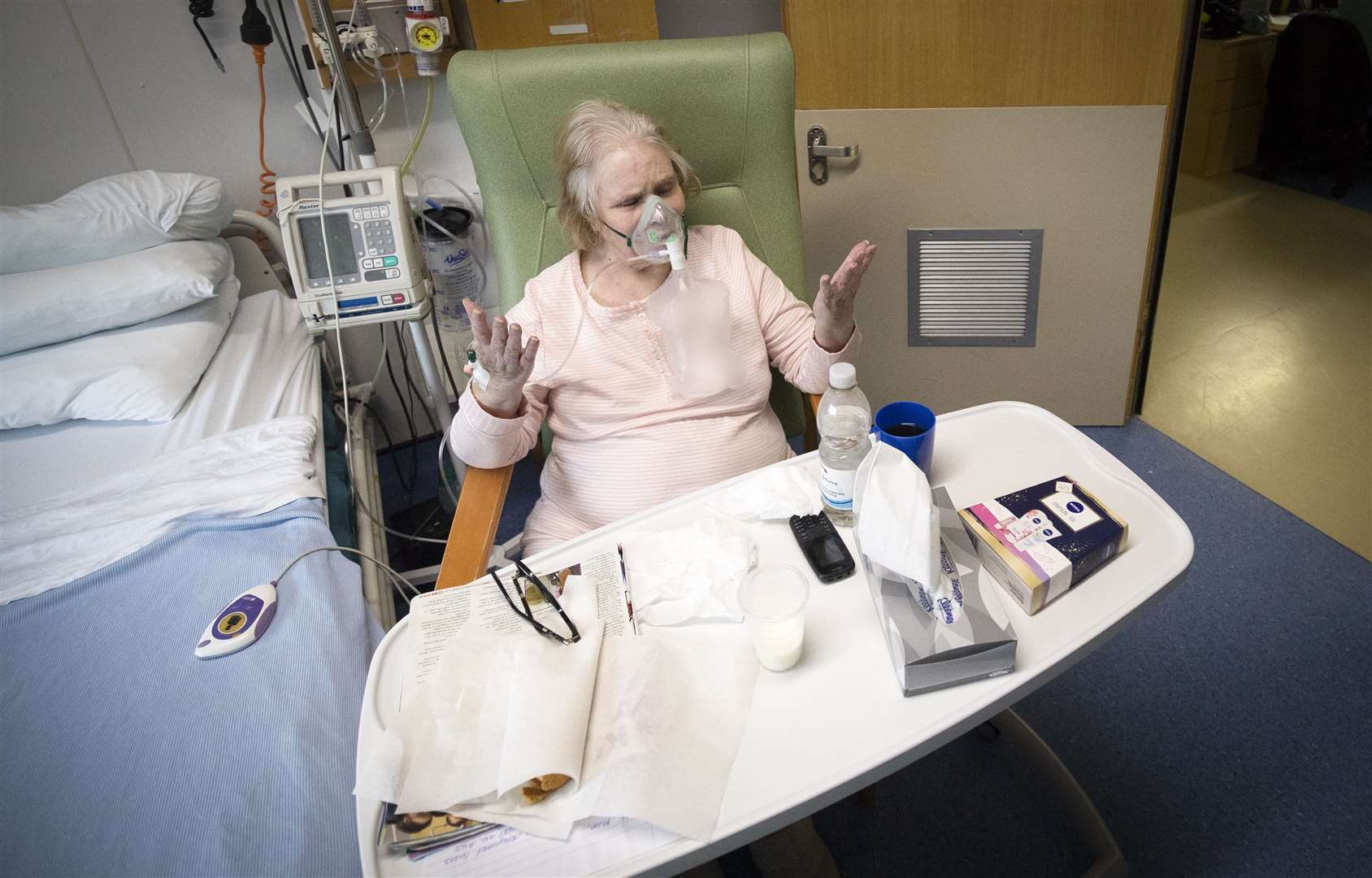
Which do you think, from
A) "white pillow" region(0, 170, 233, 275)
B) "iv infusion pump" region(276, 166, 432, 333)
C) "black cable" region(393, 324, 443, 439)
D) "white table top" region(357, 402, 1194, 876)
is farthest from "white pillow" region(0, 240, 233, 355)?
"white table top" region(357, 402, 1194, 876)

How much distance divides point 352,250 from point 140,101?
2.85 ft

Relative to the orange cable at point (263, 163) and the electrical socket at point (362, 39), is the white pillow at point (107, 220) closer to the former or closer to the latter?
the orange cable at point (263, 163)

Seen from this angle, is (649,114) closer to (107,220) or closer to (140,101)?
(107,220)

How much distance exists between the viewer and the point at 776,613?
0.85 m

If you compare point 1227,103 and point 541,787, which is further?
point 1227,103

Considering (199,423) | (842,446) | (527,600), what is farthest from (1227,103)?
(199,423)

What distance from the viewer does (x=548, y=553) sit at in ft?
3.52

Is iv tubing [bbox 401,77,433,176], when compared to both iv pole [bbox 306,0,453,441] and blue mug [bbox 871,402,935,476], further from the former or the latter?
blue mug [bbox 871,402,935,476]

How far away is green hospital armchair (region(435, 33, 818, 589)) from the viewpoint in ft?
4.70

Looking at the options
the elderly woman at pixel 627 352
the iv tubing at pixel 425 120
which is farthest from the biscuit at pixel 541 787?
the iv tubing at pixel 425 120

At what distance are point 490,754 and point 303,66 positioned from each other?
187 centimetres

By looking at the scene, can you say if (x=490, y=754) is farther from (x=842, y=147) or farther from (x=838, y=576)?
(x=842, y=147)

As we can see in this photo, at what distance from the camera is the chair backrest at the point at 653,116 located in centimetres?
143

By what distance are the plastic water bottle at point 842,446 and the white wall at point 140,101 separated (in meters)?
1.56
